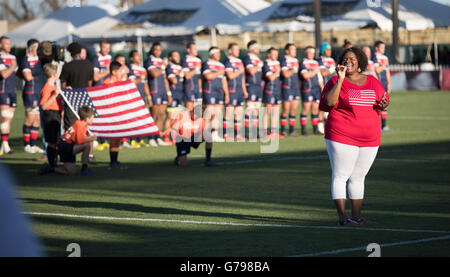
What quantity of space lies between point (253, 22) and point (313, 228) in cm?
3545

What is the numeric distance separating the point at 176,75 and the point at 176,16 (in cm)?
2725

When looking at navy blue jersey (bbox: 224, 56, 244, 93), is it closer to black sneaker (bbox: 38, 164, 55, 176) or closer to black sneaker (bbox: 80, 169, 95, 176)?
black sneaker (bbox: 80, 169, 95, 176)

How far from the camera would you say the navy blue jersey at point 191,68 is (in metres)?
19.5

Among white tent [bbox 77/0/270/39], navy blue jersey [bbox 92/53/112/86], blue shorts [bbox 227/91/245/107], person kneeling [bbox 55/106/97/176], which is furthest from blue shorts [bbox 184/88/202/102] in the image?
white tent [bbox 77/0/270/39]

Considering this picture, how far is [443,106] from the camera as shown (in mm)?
28312

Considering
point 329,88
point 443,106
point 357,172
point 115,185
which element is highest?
point 329,88

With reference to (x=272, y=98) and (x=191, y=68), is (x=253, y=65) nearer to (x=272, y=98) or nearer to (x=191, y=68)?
(x=272, y=98)

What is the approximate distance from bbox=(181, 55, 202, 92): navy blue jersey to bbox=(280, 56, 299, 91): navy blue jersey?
216 centimetres

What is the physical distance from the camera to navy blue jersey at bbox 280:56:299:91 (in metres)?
20.2

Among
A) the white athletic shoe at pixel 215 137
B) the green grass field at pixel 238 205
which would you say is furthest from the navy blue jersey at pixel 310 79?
the green grass field at pixel 238 205

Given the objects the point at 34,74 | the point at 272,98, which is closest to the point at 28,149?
the point at 34,74

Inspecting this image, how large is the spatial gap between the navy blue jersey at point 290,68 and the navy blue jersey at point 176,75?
2.61 meters
